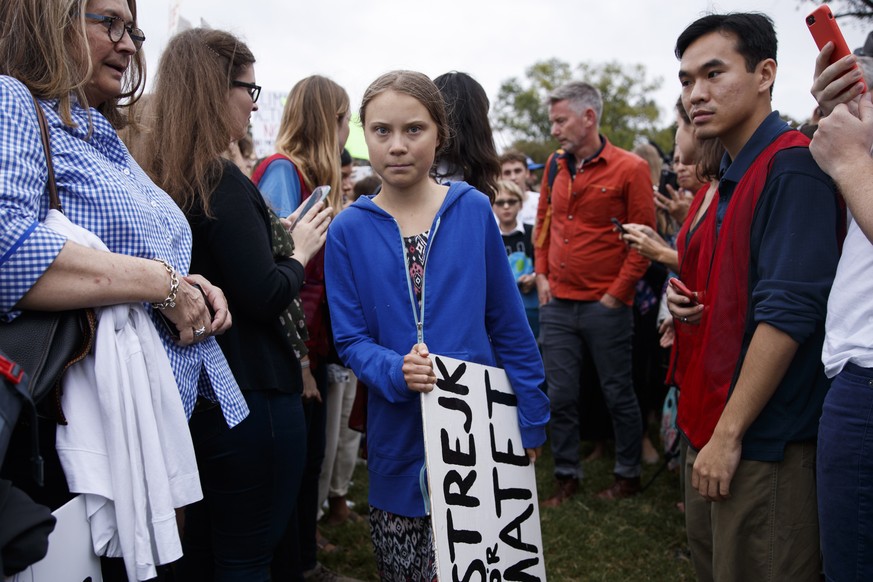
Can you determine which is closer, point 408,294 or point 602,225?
point 408,294

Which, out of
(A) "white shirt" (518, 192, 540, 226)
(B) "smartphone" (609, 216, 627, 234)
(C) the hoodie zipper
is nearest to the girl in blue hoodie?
(C) the hoodie zipper

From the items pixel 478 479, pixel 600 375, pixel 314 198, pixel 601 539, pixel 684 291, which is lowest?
pixel 601 539

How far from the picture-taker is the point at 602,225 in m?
4.89

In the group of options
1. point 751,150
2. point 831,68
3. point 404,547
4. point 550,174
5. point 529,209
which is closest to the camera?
point 831,68

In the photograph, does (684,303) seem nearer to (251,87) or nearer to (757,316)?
(757,316)

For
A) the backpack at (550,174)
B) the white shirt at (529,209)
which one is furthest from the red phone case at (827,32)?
the white shirt at (529,209)

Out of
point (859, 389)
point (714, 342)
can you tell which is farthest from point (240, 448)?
point (859, 389)

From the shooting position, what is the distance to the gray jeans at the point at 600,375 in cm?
480

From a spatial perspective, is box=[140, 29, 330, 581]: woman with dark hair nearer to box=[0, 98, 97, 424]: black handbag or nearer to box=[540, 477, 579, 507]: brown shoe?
box=[0, 98, 97, 424]: black handbag

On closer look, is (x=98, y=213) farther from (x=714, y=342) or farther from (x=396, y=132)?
(x=714, y=342)

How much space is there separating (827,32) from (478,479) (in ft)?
5.09

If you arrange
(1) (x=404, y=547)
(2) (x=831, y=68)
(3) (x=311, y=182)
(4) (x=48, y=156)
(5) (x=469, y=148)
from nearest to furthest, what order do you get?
1. (4) (x=48, y=156)
2. (2) (x=831, y=68)
3. (1) (x=404, y=547)
4. (5) (x=469, y=148)
5. (3) (x=311, y=182)

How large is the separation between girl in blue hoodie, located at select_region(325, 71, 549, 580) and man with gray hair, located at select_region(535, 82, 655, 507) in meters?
2.54

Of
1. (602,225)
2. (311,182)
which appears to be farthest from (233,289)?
(602,225)
